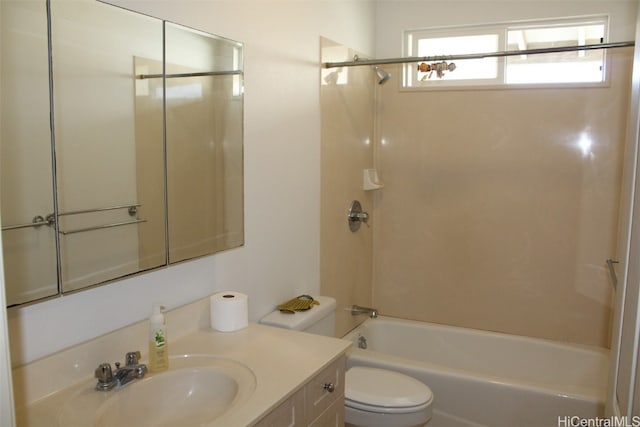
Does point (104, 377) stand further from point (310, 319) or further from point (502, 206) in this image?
point (502, 206)

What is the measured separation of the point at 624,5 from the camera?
2.92m

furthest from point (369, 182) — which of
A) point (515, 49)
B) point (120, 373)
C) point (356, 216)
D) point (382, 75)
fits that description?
point (120, 373)

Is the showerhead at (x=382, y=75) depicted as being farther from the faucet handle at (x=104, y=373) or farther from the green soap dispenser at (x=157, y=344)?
the faucet handle at (x=104, y=373)

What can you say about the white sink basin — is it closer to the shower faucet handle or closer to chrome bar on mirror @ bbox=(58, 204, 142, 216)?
chrome bar on mirror @ bbox=(58, 204, 142, 216)

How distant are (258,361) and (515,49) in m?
2.55

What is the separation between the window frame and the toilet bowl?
1819 mm

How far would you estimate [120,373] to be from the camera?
1488 mm

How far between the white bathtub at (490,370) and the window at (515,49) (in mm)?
1522

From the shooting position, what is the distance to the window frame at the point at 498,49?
302cm

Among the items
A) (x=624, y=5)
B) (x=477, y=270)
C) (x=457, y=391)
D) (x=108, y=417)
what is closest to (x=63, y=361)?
(x=108, y=417)

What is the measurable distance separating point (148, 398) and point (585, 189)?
263cm

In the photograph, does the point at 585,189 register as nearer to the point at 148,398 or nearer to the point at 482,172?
the point at 482,172

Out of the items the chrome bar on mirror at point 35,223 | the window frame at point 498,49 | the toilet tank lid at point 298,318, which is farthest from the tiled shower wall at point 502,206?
the chrome bar on mirror at point 35,223

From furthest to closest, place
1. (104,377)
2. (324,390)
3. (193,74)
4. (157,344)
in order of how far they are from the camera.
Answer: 1. (193,74)
2. (324,390)
3. (157,344)
4. (104,377)
